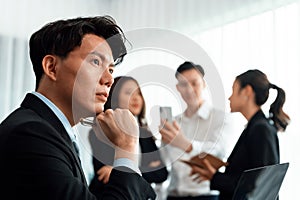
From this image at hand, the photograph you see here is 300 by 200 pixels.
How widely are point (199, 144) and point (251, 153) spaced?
20cm

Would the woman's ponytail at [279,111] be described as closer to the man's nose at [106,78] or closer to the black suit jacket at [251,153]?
the black suit jacket at [251,153]

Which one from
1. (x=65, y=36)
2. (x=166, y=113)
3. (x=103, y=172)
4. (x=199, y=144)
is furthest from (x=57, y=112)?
(x=199, y=144)

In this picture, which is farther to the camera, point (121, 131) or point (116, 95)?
point (116, 95)

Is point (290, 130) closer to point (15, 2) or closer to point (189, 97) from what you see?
point (189, 97)

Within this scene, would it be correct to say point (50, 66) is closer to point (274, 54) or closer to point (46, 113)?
point (46, 113)

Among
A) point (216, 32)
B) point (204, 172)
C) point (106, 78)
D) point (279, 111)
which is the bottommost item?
point (204, 172)

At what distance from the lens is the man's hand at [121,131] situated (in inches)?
25.7

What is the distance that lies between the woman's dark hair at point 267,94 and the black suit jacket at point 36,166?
1152mm

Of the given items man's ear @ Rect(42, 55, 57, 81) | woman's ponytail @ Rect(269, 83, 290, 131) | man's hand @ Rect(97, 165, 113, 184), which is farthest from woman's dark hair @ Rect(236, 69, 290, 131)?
man's ear @ Rect(42, 55, 57, 81)

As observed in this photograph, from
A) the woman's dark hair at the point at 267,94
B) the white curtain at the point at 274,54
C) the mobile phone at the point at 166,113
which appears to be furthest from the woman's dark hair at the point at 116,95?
the white curtain at the point at 274,54

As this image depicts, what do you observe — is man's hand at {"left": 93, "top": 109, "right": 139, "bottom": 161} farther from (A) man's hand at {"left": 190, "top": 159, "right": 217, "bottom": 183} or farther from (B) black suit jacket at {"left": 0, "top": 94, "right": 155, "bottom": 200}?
(A) man's hand at {"left": 190, "top": 159, "right": 217, "bottom": 183}

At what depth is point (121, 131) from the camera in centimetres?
67

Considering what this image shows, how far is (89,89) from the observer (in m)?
0.68

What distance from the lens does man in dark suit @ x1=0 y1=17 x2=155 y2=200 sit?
52cm
